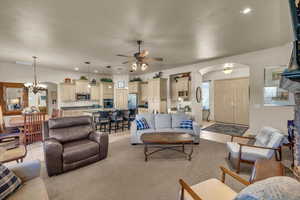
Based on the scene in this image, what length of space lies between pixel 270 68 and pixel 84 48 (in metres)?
5.78

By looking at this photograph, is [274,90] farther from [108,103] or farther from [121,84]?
[108,103]

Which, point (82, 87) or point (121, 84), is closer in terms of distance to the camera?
point (82, 87)

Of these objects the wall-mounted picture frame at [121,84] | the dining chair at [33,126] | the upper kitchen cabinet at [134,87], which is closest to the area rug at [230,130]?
the upper kitchen cabinet at [134,87]

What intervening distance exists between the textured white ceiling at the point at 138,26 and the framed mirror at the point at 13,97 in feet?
5.90

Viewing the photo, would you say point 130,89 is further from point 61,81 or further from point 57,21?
point 57,21

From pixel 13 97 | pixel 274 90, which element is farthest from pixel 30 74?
pixel 274 90

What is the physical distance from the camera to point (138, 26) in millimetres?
2795

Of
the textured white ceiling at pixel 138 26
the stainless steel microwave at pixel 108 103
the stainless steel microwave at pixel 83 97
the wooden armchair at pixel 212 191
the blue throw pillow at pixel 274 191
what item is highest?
the textured white ceiling at pixel 138 26

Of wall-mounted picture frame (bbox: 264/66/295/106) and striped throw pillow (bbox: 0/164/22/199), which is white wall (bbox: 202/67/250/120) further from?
striped throw pillow (bbox: 0/164/22/199)

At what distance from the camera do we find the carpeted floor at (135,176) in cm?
197

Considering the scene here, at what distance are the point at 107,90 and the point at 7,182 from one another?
7.03 meters

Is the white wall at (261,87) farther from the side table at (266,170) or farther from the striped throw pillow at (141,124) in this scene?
the side table at (266,170)

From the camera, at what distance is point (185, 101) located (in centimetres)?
686

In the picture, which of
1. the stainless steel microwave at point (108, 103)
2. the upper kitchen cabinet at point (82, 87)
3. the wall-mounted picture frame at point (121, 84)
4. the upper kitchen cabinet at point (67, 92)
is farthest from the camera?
the wall-mounted picture frame at point (121, 84)
